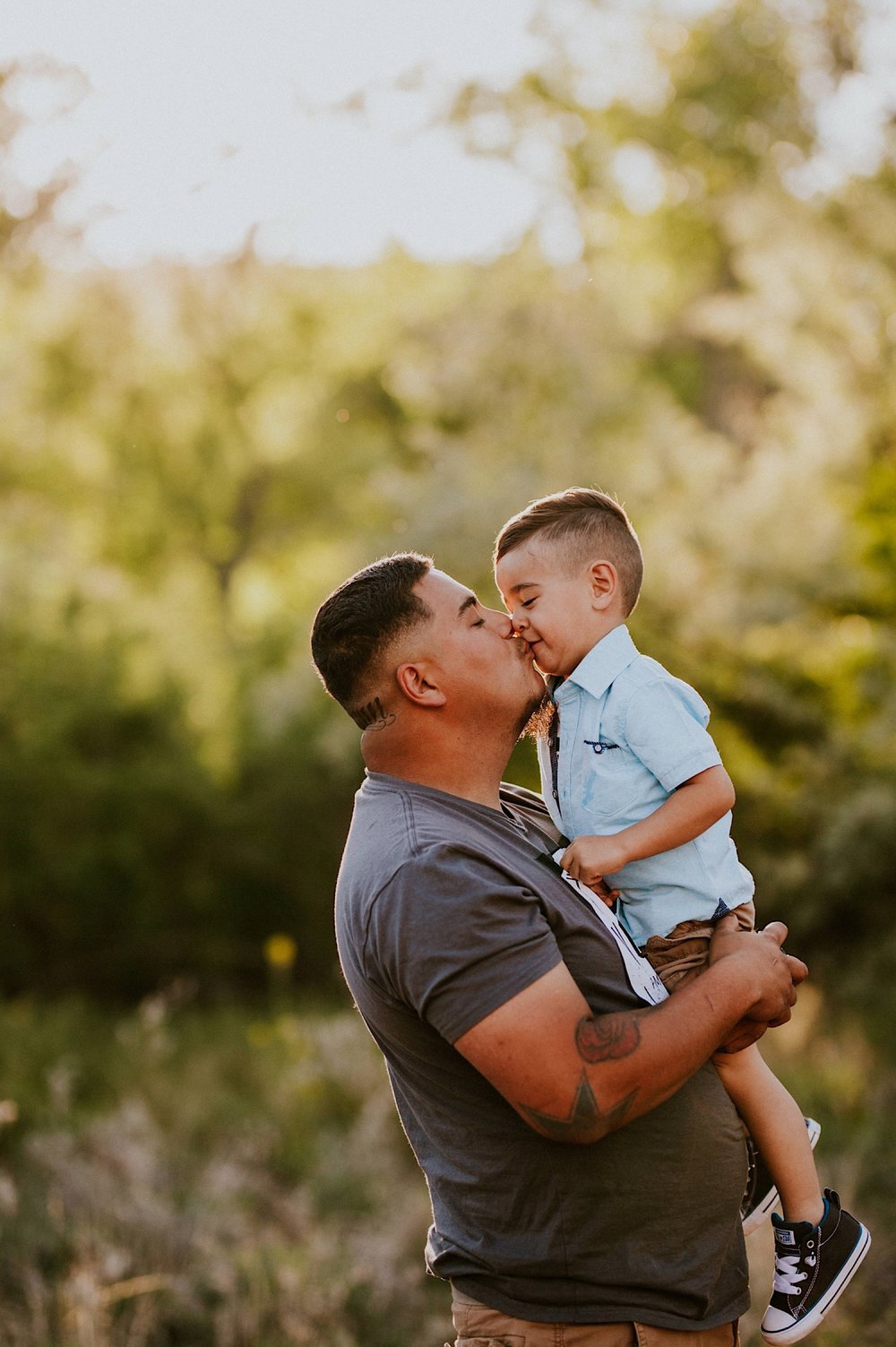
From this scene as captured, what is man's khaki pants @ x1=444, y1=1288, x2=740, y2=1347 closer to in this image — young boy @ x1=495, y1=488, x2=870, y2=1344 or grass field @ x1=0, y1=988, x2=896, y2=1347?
young boy @ x1=495, y1=488, x2=870, y2=1344

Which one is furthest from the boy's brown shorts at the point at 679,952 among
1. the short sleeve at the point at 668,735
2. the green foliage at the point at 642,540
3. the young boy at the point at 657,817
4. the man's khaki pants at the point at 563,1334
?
the green foliage at the point at 642,540

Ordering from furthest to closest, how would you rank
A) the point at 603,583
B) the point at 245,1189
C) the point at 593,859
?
the point at 245,1189, the point at 603,583, the point at 593,859

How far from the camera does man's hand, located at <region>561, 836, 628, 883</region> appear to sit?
88.3 inches

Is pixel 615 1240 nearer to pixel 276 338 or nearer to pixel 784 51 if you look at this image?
pixel 784 51

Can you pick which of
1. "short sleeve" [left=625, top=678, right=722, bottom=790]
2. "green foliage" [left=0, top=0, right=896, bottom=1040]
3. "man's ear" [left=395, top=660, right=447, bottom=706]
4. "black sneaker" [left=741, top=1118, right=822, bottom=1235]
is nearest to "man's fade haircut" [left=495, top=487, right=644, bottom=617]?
"short sleeve" [left=625, top=678, right=722, bottom=790]

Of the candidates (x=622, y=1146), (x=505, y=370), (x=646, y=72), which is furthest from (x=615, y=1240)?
(x=646, y=72)

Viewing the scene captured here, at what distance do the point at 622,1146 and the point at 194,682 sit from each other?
9764mm

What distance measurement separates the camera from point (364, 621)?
93.7 inches

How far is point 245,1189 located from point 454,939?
445 centimetres

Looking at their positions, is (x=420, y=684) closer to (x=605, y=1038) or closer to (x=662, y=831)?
(x=662, y=831)

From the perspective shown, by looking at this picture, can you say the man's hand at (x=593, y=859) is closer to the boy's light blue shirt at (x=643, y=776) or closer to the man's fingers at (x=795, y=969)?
the boy's light blue shirt at (x=643, y=776)

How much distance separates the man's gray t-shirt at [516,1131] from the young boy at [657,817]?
7.4 inches

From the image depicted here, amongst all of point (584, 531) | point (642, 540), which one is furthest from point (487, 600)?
point (584, 531)

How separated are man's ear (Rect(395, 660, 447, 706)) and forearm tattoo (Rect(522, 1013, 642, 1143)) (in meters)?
0.63
